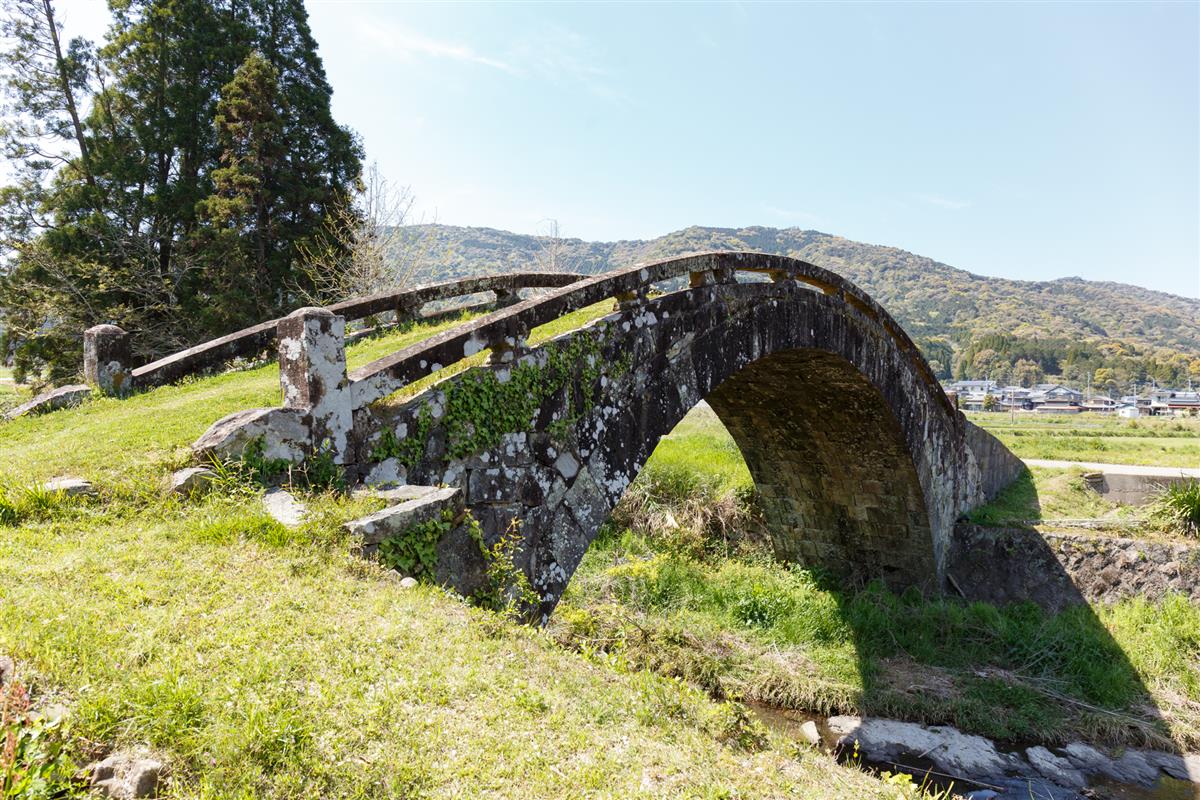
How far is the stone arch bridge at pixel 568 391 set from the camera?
4.54 meters

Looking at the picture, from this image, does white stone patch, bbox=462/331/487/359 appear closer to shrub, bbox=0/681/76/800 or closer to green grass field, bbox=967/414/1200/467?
shrub, bbox=0/681/76/800

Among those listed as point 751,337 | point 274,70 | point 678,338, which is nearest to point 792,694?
point 751,337

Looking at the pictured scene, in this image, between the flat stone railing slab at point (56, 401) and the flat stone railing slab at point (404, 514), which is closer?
the flat stone railing slab at point (404, 514)

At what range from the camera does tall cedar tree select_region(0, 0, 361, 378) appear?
65.7 ft

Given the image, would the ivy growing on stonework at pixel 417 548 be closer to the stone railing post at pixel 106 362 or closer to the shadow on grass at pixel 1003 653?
the stone railing post at pixel 106 362

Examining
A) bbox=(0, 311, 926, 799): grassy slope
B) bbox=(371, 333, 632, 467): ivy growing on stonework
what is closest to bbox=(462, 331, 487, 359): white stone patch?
bbox=(371, 333, 632, 467): ivy growing on stonework

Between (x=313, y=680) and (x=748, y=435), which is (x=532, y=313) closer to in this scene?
(x=313, y=680)

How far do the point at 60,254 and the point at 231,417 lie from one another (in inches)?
823

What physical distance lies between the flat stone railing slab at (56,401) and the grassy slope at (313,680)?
4678mm

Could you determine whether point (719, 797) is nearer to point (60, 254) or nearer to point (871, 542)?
point (871, 542)

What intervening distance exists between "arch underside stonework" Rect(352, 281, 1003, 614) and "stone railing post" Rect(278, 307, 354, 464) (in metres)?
0.15

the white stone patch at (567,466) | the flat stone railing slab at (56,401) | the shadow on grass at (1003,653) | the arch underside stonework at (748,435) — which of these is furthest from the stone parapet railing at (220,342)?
the shadow on grass at (1003,653)

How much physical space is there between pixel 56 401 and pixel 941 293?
18166cm

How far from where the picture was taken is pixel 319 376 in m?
4.43
